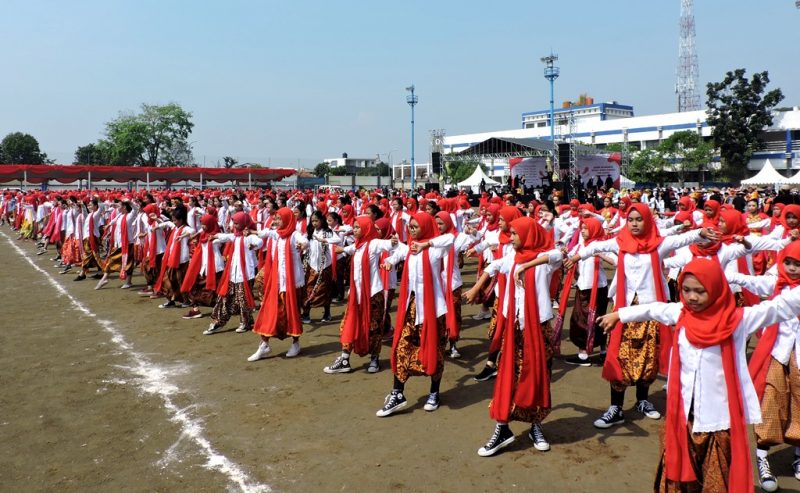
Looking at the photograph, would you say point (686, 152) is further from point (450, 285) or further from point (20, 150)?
point (20, 150)

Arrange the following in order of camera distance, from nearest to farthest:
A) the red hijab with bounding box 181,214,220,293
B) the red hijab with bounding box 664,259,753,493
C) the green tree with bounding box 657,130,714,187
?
the red hijab with bounding box 664,259,753,493 < the red hijab with bounding box 181,214,220,293 < the green tree with bounding box 657,130,714,187

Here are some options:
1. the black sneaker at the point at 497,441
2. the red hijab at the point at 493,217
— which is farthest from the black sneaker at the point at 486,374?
the red hijab at the point at 493,217

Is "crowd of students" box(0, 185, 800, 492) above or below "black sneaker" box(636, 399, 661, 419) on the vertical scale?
above

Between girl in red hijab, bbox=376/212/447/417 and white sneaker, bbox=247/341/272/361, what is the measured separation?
84.6 inches

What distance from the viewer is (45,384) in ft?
19.2

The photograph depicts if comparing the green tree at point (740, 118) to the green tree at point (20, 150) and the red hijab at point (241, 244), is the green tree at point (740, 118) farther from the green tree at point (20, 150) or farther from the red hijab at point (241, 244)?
the green tree at point (20, 150)

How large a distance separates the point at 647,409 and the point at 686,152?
144ft

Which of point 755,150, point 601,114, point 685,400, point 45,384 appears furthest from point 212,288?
point 601,114

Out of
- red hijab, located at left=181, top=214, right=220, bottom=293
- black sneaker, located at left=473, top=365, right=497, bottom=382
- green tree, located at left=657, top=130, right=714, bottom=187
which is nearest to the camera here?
black sneaker, located at left=473, top=365, right=497, bottom=382

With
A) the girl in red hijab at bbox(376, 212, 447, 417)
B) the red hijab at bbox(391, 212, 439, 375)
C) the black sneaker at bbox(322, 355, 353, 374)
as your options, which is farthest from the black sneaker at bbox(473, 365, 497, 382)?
the black sneaker at bbox(322, 355, 353, 374)

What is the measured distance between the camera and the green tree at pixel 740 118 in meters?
43.3

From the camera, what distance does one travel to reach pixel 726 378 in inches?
110

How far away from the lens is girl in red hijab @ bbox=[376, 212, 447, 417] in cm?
485

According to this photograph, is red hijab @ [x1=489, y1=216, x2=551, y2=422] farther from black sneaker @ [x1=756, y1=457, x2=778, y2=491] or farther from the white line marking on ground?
the white line marking on ground
